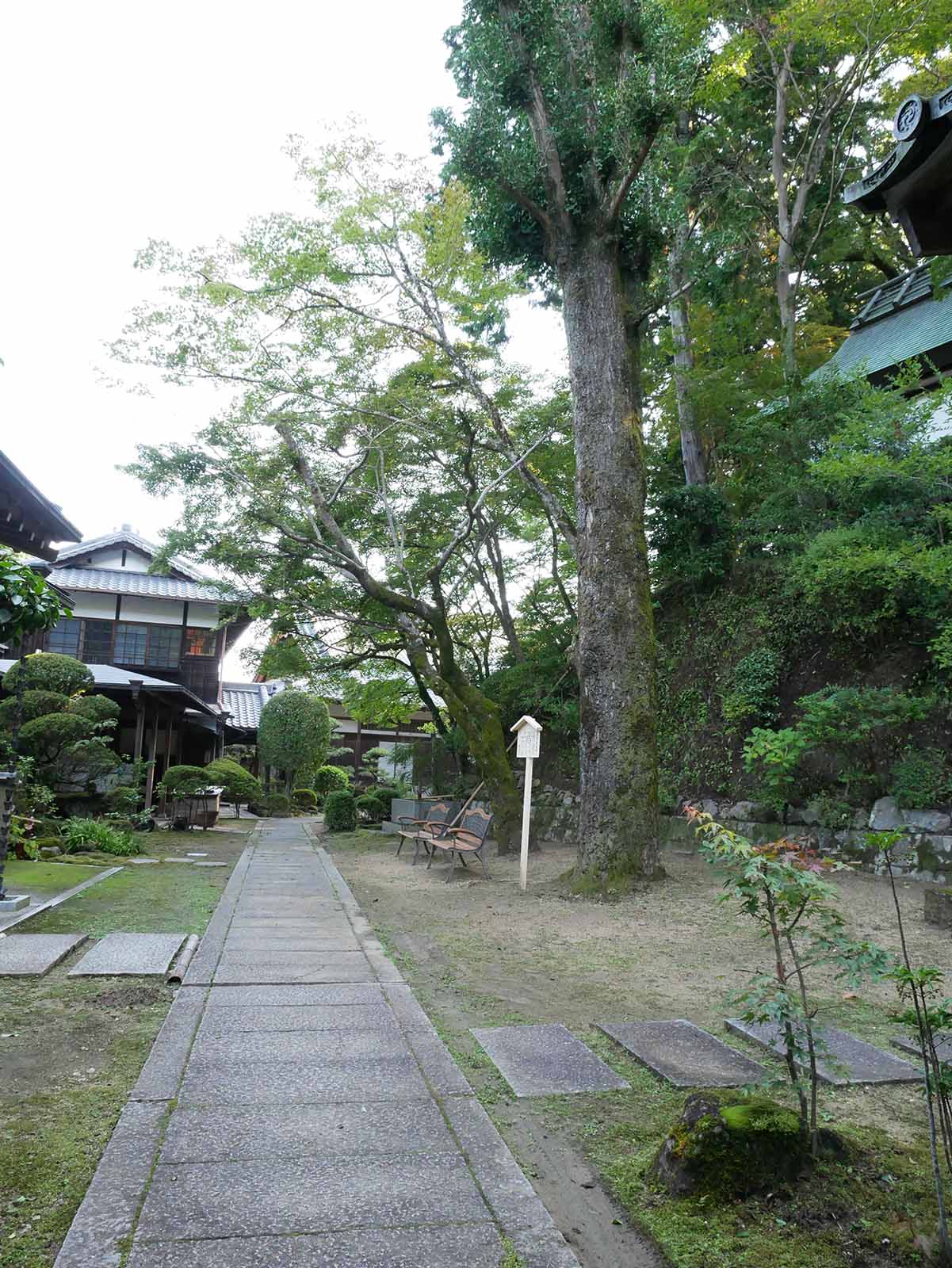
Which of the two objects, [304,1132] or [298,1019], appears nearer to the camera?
[304,1132]

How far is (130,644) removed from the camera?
2309 cm

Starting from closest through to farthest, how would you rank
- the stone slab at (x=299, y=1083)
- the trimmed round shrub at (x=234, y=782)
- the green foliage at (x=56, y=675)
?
the stone slab at (x=299, y=1083), the green foliage at (x=56, y=675), the trimmed round shrub at (x=234, y=782)

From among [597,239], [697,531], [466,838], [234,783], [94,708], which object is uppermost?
[597,239]

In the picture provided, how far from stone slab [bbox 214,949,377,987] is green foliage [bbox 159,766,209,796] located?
12.0 m

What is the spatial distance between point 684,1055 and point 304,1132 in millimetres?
1741

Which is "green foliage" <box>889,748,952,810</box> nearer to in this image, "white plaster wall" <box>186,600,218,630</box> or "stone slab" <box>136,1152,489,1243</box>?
"stone slab" <box>136,1152,489,1243</box>

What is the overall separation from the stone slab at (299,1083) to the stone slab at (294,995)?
0.90 m

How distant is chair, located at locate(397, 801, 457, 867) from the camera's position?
11406 millimetres

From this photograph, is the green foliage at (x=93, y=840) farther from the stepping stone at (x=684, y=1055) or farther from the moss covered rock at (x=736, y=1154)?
the moss covered rock at (x=736, y=1154)

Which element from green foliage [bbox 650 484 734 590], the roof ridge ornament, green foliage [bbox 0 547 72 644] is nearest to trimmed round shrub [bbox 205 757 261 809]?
green foliage [bbox 650 484 734 590]

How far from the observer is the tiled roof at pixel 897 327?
43.9 feet

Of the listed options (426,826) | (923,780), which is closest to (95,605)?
(426,826)

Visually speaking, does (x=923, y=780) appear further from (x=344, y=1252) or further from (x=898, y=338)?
(x=898, y=338)

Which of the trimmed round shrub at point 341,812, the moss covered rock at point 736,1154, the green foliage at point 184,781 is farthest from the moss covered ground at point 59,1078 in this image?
the trimmed round shrub at point 341,812
